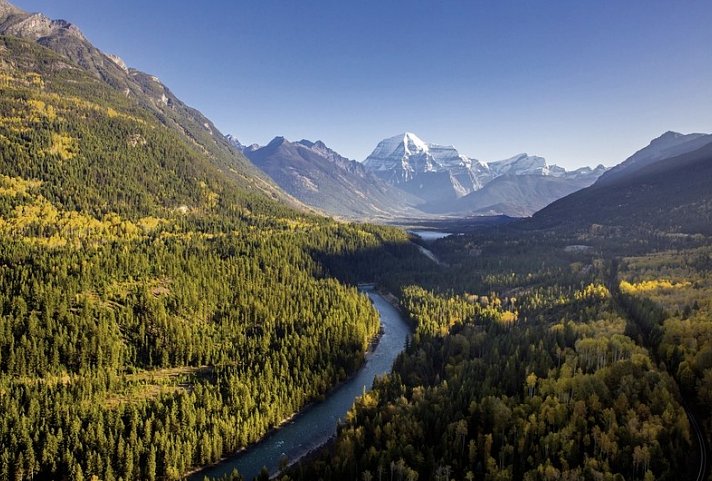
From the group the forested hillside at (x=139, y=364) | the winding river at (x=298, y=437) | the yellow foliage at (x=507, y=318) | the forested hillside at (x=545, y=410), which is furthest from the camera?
the yellow foliage at (x=507, y=318)

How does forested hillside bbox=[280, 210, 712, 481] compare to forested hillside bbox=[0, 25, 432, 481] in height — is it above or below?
below

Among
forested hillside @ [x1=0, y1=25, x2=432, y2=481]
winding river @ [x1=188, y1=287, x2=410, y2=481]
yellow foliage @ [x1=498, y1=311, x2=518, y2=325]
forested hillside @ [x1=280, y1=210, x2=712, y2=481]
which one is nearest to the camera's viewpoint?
forested hillside @ [x1=280, y1=210, x2=712, y2=481]

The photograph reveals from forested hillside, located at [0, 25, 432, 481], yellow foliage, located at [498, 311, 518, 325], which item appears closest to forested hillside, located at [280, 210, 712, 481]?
forested hillside, located at [0, 25, 432, 481]

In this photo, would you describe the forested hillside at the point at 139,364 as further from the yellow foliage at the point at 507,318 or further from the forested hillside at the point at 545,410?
the yellow foliage at the point at 507,318

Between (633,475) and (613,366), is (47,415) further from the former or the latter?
(613,366)

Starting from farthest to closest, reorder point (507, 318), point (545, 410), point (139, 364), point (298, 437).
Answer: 1. point (507, 318)
2. point (139, 364)
3. point (298, 437)
4. point (545, 410)

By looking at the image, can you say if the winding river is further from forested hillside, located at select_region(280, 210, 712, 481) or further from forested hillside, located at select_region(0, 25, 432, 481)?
forested hillside, located at select_region(280, 210, 712, 481)

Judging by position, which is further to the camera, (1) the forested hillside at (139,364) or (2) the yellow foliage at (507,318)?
(2) the yellow foliage at (507,318)

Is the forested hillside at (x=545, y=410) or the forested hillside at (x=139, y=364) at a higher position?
the forested hillside at (x=139, y=364)

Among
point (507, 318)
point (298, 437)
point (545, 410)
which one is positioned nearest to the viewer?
point (545, 410)

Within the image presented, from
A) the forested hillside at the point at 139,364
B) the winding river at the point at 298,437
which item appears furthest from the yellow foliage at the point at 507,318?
the winding river at the point at 298,437

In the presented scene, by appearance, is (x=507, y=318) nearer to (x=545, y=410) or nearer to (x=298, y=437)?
(x=545, y=410)

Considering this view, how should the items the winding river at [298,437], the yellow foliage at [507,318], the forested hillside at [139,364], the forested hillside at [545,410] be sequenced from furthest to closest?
the yellow foliage at [507,318]
the winding river at [298,437]
the forested hillside at [139,364]
the forested hillside at [545,410]

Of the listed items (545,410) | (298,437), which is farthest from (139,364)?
(545,410)
